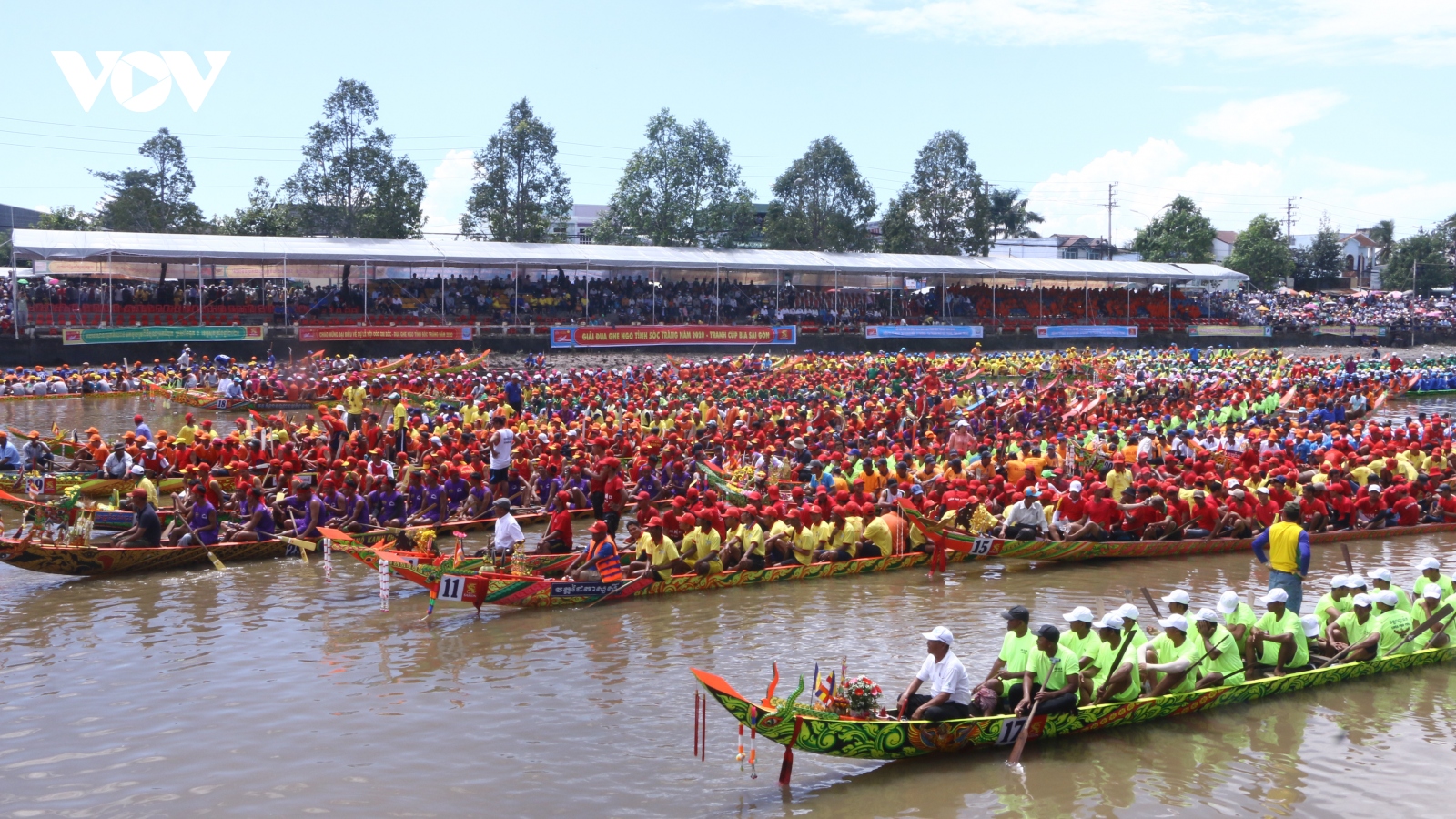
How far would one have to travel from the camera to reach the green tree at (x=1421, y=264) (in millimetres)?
75562

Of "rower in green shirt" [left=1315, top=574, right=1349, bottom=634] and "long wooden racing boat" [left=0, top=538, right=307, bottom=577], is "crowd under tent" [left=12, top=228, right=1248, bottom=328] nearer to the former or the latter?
"long wooden racing boat" [left=0, top=538, right=307, bottom=577]

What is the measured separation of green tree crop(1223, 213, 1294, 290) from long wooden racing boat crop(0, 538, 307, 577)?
70.4 m

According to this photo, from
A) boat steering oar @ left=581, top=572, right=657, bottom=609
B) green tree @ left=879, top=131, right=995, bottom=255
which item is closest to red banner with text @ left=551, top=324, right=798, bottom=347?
green tree @ left=879, top=131, right=995, bottom=255

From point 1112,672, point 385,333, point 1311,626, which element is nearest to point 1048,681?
point 1112,672

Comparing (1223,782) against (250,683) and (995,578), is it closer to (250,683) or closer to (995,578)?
(995,578)

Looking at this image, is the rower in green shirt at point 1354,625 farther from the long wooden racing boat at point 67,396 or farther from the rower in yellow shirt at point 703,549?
the long wooden racing boat at point 67,396

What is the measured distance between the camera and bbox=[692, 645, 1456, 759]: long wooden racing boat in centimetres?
782

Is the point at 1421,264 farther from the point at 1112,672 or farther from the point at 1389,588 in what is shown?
the point at 1112,672

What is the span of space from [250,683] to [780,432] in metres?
12.2

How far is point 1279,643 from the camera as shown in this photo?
32.4ft

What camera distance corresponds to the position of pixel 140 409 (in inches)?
1155

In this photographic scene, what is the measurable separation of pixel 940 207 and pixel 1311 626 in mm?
55221

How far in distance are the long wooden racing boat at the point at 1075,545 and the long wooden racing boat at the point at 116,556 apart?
8.33m

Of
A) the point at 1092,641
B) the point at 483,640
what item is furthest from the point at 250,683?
the point at 1092,641
